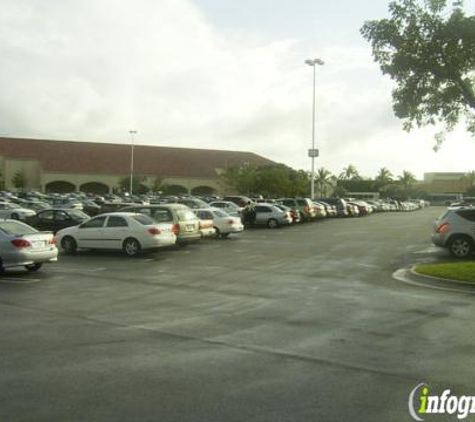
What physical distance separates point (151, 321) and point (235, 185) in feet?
225

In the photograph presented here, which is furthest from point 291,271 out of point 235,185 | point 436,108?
point 235,185

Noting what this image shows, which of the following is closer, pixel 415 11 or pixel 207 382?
pixel 207 382

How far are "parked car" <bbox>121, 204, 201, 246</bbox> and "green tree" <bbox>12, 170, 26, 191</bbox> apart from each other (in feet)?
225

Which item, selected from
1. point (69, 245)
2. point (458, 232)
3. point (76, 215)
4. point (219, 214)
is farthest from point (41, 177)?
point (458, 232)

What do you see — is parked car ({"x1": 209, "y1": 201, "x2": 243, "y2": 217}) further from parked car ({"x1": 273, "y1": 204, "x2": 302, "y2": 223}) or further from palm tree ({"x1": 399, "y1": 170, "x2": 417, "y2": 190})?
palm tree ({"x1": 399, "y1": 170, "x2": 417, "y2": 190})

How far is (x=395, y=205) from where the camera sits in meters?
79.6

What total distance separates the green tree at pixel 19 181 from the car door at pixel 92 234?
6953cm

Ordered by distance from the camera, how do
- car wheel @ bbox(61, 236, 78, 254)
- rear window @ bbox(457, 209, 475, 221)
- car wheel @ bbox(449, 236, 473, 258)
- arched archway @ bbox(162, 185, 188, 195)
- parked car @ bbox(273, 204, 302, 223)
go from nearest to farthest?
car wheel @ bbox(449, 236, 473, 258), rear window @ bbox(457, 209, 475, 221), car wheel @ bbox(61, 236, 78, 254), parked car @ bbox(273, 204, 302, 223), arched archway @ bbox(162, 185, 188, 195)

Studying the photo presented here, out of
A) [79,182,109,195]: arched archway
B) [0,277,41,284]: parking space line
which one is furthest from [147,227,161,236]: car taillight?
[79,182,109,195]: arched archway

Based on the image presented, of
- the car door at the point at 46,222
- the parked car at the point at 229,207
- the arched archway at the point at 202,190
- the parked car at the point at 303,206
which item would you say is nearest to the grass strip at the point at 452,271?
the car door at the point at 46,222

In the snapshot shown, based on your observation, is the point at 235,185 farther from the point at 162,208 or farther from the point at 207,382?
the point at 207,382

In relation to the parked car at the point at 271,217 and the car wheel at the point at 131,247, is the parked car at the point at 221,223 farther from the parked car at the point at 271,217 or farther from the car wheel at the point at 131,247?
the parked car at the point at 271,217

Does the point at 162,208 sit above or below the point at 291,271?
above

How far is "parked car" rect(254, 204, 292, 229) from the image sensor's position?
3538 cm
